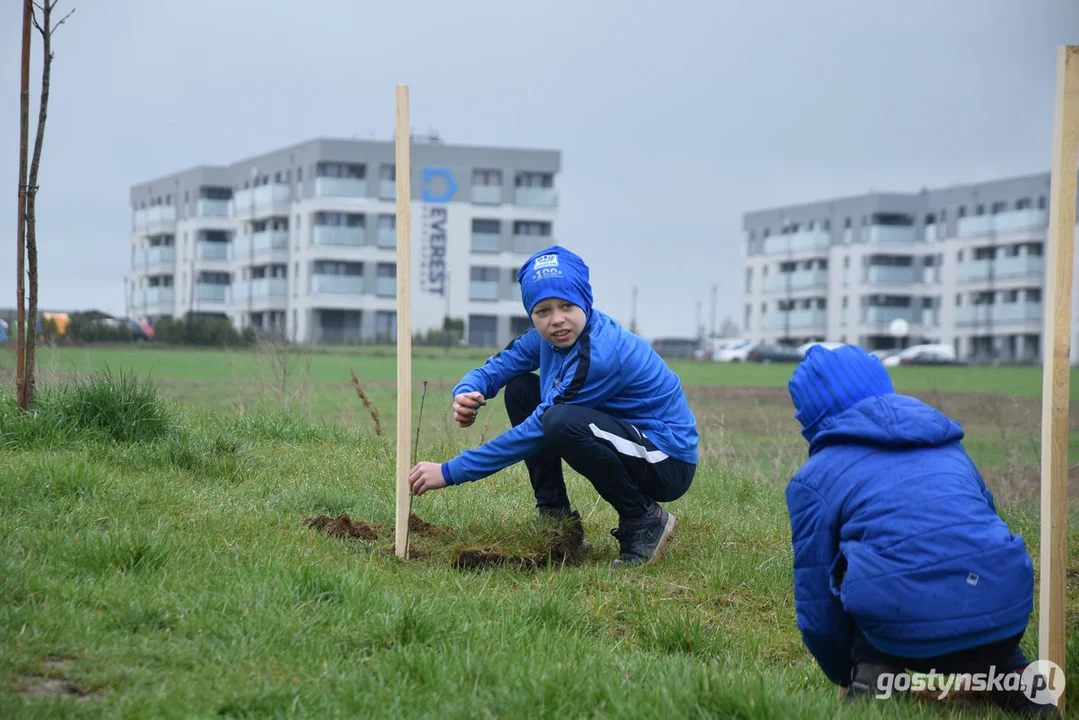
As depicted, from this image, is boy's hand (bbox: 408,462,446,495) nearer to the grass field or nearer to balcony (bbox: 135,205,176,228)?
the grass field

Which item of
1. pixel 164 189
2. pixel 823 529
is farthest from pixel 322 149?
pixel 823 529

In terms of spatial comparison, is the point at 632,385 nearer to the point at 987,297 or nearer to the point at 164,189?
the point at 987,297

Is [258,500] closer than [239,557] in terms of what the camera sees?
No

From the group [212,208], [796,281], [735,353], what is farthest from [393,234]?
[796,281]

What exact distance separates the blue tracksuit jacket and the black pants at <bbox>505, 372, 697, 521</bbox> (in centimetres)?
153

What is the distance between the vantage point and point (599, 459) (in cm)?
487

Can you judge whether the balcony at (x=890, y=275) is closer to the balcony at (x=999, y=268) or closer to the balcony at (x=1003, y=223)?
the balcony at (x=999, y=268)

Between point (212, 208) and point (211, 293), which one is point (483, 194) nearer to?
point (211, 293)

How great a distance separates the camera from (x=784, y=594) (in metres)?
4.80

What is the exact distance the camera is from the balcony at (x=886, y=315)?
77188 millimetres

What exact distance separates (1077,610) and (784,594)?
1.21 meters

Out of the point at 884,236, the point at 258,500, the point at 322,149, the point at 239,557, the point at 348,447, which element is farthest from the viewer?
the point at 884,236

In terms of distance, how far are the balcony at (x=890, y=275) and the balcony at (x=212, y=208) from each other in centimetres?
4270

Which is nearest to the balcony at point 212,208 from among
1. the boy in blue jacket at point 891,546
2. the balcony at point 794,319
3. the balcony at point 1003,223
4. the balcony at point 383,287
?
the balcony at point 383,287
